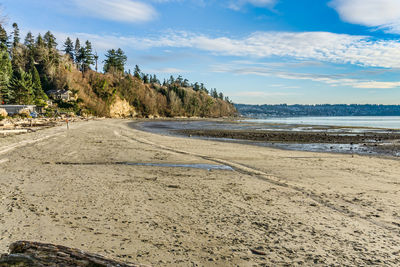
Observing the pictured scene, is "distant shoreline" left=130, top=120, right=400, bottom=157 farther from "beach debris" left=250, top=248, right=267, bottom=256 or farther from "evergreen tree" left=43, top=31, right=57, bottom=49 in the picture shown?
"evergreen tree" left=43, top=31, right=57, bottom=49

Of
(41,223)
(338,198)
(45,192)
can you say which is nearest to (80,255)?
(41,223)

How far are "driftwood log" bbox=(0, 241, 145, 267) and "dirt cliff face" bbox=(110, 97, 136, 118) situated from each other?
3982 inches

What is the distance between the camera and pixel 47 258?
105 inches

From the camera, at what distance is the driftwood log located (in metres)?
2.53

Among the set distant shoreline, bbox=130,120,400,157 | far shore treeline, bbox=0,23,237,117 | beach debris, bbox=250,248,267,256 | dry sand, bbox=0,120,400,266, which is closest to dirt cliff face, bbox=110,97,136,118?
far shore treeline, bbox=0,23,237,117

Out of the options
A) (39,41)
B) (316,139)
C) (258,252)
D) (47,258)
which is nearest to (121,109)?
(39,41)

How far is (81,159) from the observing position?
13.1m

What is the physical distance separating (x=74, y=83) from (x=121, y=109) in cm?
2049

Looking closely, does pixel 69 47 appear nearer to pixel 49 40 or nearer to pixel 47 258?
pixel 49 40

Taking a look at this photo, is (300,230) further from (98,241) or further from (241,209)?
(98,241)

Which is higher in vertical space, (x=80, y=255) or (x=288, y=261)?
(x=80, y=255)

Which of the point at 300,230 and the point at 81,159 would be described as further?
the point at 81,159

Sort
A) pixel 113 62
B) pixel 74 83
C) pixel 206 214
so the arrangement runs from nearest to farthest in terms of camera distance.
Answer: pixel 206 214 → pixel 74 83 → pixel 113 62

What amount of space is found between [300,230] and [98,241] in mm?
3861
